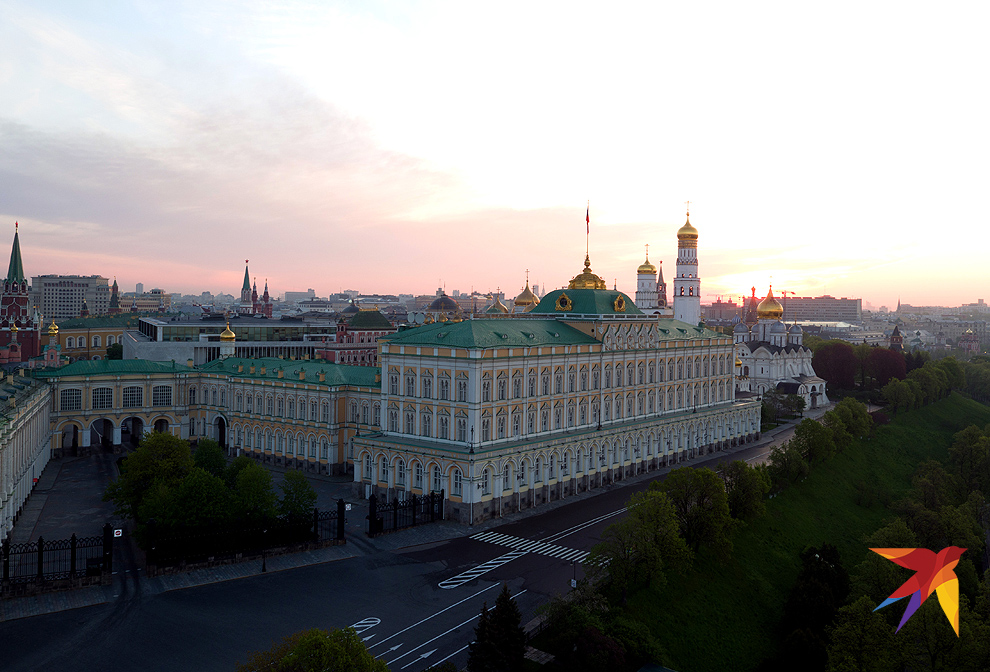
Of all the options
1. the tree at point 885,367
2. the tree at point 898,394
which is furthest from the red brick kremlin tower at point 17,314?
the tree at point 885,367

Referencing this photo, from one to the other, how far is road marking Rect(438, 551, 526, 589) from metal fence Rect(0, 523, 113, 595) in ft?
66.7

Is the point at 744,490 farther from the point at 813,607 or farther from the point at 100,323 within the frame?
the point at 100,323

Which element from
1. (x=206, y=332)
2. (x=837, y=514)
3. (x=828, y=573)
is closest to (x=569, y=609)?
(x=828, y=573)

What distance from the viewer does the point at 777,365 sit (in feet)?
447

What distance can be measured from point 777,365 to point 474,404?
9159 cm

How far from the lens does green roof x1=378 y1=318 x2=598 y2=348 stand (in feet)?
210

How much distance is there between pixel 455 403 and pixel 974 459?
61.4 meters

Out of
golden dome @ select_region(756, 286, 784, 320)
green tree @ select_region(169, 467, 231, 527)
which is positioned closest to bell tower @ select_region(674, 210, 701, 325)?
golden dome @ select_region(756, 286, 784, 320)

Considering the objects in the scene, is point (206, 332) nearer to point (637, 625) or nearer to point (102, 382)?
point (102, 382)

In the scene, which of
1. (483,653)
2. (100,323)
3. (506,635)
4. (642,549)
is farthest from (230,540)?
(100,323)

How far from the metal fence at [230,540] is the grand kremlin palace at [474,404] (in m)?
11.8

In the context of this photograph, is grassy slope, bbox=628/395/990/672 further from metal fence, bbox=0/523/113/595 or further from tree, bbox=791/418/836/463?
metal fence, bbox=0/523/113/595

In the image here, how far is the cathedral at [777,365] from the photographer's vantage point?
131500 millimetres

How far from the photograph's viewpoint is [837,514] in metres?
73.8
